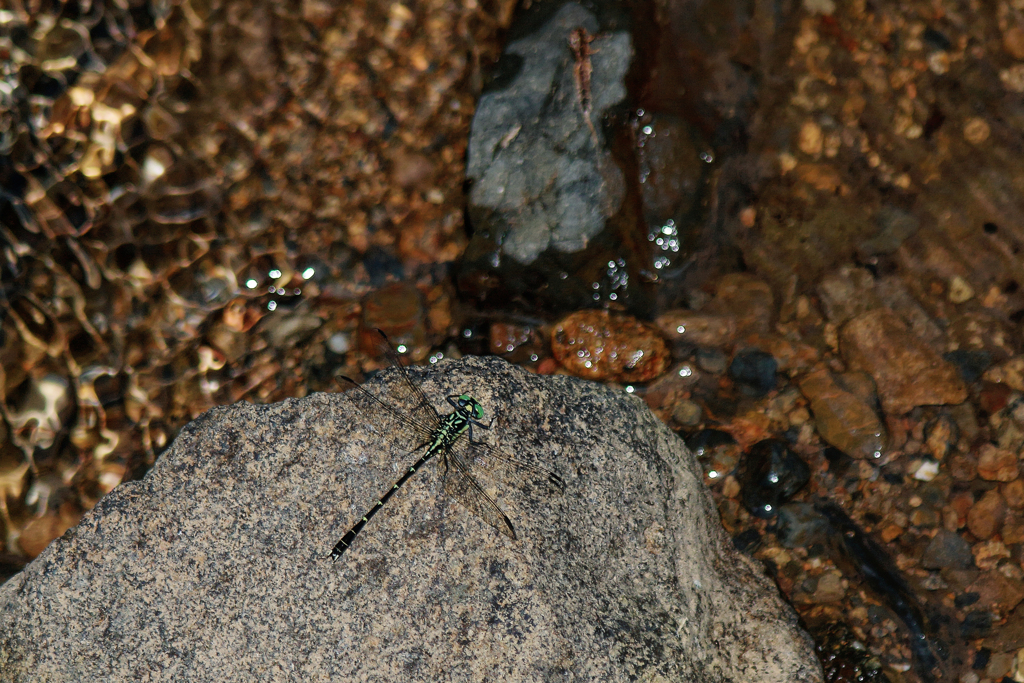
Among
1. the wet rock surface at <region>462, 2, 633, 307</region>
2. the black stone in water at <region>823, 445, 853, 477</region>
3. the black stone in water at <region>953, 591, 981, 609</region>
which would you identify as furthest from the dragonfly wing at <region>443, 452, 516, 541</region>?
the black stone in water at <region>953, 591, 981, 609</region>

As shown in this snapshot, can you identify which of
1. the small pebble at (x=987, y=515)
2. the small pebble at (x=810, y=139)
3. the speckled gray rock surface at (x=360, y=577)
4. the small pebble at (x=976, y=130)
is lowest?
the speckled gray rock surface at (x=360, y=577)

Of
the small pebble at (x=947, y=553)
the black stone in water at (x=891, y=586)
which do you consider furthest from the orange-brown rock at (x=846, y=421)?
the small pebble at (x=947, y=553)

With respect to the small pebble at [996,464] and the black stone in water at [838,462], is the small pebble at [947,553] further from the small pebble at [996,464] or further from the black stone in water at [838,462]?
the black stone in water at [838,462]

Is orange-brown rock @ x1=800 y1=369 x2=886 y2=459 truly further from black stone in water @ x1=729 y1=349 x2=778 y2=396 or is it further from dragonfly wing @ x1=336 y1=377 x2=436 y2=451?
dragonfly wing @ x1=336 y1=377 x2=436 y2=451

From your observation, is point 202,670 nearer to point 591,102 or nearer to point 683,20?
point 591,102

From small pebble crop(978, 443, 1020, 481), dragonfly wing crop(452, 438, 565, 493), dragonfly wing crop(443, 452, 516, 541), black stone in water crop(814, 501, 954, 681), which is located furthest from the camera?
small pebble crop(978, 443, 1020, 481)

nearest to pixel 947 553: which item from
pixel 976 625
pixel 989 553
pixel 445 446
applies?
pixel 989 553

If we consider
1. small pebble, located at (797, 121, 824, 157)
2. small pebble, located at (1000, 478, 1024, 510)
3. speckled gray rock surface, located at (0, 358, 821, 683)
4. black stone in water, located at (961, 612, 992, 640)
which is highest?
small pebble, located at (797, 121, 824, 157)
